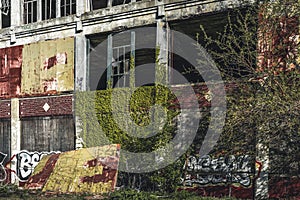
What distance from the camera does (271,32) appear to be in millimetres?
13984

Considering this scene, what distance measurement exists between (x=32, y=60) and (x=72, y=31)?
2502 mm

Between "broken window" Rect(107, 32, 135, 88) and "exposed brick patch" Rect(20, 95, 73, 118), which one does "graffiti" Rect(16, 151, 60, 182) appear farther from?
"broken window" Rect(107, 32, 135, 88)

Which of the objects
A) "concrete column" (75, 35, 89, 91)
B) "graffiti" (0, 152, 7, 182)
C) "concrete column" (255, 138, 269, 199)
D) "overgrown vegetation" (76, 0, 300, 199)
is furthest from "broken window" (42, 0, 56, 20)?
"concrete column" (255, 138, 269, 199)

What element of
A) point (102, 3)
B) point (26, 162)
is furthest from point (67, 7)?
point (26, 162)

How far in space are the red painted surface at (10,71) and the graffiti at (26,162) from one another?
2.86 metres

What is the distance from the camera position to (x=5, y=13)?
22.4 meters

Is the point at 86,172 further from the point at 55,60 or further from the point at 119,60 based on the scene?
the point at 55,60

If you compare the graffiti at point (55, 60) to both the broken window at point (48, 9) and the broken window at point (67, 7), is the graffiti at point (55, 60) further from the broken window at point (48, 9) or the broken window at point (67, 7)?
the broken window at point (48, 9)

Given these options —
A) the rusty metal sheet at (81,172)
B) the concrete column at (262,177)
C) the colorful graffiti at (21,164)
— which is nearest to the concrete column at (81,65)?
the rusty metal sheet at (81,172)

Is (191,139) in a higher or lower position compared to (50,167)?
higher

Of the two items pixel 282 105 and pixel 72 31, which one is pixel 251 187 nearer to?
pixel 282 105

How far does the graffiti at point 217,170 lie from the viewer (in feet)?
50.3

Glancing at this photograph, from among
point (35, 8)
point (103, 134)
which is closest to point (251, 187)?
point (103, 134)

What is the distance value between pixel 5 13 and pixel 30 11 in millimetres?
1501
